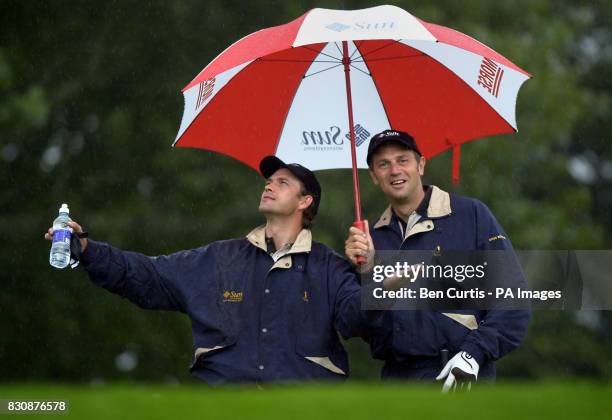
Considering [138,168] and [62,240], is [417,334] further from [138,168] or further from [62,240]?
[138,168]

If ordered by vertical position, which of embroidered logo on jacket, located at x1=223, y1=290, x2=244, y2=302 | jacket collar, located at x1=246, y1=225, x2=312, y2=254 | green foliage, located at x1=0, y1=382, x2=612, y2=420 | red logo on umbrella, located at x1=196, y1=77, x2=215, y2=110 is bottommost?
green foliage, located at x1=0, y1=382, x2=612, y2=420

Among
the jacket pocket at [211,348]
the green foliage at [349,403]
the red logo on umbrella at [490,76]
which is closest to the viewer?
the green foliage at [349,403]

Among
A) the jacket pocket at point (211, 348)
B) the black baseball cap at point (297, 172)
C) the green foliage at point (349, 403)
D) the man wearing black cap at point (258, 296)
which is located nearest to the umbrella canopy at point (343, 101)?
the black baseball cap at point (297, 172)

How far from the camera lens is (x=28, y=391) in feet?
13.8

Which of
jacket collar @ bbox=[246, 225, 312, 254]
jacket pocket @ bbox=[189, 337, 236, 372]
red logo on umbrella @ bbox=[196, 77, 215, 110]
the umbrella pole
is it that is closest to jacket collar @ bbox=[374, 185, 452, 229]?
the umbrella pole

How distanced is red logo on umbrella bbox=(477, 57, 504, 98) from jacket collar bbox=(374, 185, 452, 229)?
2.23 ft

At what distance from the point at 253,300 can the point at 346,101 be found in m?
1.44

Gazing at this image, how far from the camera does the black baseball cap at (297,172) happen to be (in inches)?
282

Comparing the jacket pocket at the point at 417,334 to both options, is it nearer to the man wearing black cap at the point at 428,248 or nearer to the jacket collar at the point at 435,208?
the man wearing black cap at the point at 428,248

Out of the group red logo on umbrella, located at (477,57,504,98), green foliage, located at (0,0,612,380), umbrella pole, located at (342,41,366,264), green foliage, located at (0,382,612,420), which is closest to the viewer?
green foliage, located at (0,382,612,420)

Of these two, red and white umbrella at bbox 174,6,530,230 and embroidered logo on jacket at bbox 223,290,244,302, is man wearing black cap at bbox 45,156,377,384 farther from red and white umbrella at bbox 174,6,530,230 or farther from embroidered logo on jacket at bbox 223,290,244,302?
red and white umbrella at bbox 174,6,530,230

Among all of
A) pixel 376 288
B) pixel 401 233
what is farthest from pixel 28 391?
Answer: pixel 401 233

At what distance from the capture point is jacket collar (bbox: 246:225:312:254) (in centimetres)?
677

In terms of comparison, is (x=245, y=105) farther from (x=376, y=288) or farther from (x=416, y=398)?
(x=416, y=398)
